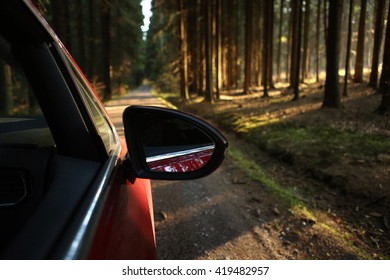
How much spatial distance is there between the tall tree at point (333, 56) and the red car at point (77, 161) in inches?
483

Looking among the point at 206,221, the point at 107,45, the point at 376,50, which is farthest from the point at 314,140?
the point at 107,45

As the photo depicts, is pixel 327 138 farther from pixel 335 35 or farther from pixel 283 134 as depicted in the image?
pixel 335 35

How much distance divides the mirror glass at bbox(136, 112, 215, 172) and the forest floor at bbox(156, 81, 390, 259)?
7.99ft

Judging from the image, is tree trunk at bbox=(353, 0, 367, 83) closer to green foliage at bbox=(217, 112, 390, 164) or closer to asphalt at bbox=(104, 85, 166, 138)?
green foliage at bbox=(217, 112, 390, 164)

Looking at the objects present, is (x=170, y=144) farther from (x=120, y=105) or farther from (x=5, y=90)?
(x=120, y=105)

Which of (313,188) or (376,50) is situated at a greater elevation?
(376,50)

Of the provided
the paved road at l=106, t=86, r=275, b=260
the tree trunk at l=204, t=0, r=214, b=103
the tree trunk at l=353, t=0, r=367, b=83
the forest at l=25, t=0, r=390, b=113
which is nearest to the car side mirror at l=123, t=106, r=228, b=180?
the paved road at l=106, t=86, r=275, b=260

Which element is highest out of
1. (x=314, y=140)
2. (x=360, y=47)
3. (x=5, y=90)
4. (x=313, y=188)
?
(x=360, y=47)

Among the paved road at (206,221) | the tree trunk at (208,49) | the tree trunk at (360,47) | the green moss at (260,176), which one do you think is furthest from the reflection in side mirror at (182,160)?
the tree trunk at (360,47)

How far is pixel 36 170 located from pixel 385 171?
5895 mm

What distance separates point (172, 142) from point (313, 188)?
4912mm

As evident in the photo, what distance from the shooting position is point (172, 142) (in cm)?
171
